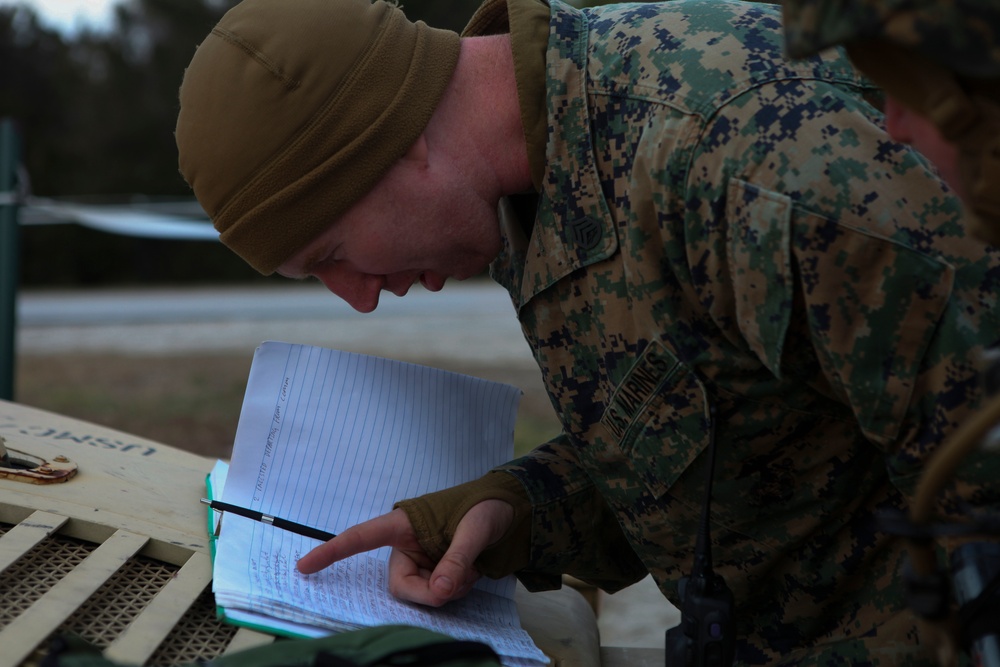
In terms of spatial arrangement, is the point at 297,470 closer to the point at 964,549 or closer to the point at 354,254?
the point at 354,254

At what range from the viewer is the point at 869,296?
4.05ft

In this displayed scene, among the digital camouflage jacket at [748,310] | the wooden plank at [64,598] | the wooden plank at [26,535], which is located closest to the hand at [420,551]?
the digital camouflage jacket at [748,310]

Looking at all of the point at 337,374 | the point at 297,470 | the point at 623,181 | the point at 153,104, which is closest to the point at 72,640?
the point at 297,470

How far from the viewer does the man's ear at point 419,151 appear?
1580 millimetres

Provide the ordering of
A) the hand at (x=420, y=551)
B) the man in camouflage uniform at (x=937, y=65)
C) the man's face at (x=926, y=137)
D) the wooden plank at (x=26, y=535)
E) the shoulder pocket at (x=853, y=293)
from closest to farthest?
the man in camouflage uniform at (x=937, y=65)
the man's face at (x=926, y=137)
the shoulder pocket at (x=853, y=293)
the wooden plank at (x=26, y=535)
the hand at (x=420, y=551)

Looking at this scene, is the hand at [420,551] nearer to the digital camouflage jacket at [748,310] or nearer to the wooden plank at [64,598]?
the digital camouflage jacket at [748,310]

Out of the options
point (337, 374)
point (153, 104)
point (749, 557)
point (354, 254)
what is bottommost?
point (153, 104)

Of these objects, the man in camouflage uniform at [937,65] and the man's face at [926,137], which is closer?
the man in camouflage uniform at [937,65]

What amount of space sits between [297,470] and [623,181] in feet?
2.25

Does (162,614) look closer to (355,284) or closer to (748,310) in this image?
(355,284)

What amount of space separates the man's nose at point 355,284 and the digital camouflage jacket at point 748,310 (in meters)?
0.22

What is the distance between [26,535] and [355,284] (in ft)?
1.92

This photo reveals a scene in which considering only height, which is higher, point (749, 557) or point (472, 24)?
point (472, 24)

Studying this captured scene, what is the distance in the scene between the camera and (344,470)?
1792mm
